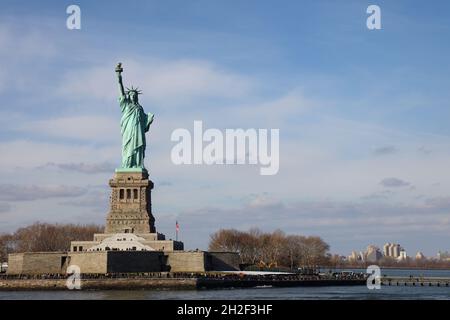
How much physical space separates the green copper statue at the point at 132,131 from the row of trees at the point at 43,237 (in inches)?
982

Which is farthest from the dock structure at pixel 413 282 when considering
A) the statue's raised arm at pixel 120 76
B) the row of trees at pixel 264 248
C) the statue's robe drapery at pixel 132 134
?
the statue's raised arm at pixel 120 76

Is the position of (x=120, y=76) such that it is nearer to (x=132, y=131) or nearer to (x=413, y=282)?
(x=132, y=131)

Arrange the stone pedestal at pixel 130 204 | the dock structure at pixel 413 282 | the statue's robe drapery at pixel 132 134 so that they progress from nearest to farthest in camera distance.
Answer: the stone pedestal at pixel 130 204
the statue's robe drapery at pixel 132 134
the dock structure at pixel 413 282

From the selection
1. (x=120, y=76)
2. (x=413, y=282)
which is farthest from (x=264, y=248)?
(x=120, y=76)

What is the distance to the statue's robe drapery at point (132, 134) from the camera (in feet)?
253

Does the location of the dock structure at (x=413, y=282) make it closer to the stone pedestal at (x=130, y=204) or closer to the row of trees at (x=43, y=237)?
the stone pedestal at (x=130, y=204)

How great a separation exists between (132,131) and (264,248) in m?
31.9

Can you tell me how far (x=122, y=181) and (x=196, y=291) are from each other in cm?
1965

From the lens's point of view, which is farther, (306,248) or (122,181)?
(306,248)

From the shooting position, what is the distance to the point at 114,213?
75312mm
